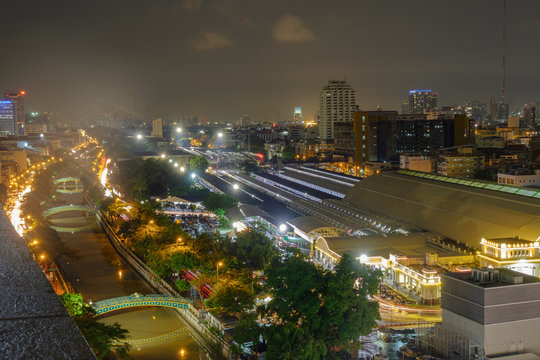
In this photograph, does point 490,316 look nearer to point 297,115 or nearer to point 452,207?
point 452,207

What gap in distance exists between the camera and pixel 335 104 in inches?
1753

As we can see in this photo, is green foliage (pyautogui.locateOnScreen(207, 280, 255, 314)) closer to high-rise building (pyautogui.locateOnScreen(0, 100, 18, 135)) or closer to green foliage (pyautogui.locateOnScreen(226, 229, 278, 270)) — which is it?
green foliage (pyautogui.locateOnScreen(226, 229, 278, 270))

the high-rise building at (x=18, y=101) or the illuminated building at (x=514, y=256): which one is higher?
the high-rise building at (x=18, y=101)

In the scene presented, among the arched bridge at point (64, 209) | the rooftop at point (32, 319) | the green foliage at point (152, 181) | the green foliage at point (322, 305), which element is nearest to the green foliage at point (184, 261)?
the green foliage at point (322, 305)

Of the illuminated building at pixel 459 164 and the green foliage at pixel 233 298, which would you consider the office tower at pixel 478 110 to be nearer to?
the illuminated building at pixel 459 164

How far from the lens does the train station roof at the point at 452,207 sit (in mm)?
10242

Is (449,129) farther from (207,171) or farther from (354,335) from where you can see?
(354,335)

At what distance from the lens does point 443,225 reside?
11625 millimetres

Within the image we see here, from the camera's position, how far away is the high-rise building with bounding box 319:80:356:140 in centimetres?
4441

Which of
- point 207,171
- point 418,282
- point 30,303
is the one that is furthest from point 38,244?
point 207,171

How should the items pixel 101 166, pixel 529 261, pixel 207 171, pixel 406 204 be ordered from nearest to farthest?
1. pixel 529 261
2. pixel 406 204
3. pixel 207 171
4. pixel 101 166

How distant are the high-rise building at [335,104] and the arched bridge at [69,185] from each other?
21.7 meters

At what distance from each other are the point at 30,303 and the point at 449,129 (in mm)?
29362

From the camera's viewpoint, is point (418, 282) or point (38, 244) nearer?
point (418, 282)
